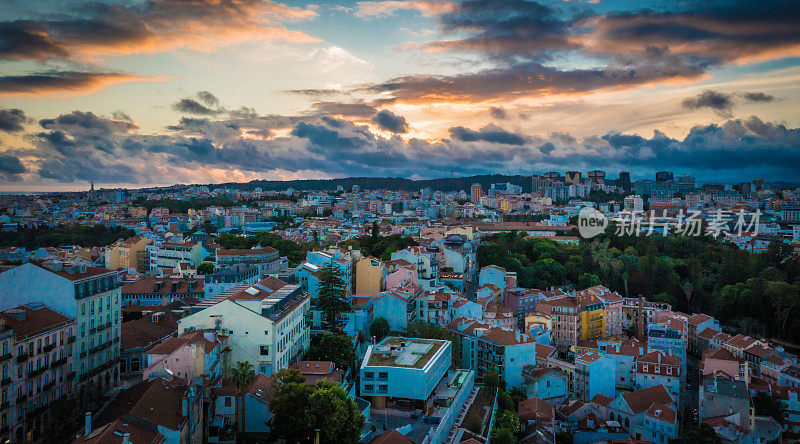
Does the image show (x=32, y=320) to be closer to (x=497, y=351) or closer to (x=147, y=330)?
(x=147, y=330)

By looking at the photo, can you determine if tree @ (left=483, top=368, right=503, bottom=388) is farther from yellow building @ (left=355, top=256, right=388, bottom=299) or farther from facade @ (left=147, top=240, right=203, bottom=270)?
facade @ (left=147, top=240, right=203, bottom=270)

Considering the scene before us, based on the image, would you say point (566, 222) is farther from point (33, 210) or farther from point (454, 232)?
point (33, 210)

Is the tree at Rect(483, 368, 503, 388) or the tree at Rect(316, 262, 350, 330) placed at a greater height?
the tree at Rect(316, 262, 350, 330)

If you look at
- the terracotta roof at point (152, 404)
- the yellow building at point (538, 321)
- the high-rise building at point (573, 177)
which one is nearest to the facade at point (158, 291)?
the terracotta roof at point (152, 404)

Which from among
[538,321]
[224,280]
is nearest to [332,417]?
[224,280]

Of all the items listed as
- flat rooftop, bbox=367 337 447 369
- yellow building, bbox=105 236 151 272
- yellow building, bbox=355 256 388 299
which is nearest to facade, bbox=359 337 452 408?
flat rooftop, bbox=367 337 447 369

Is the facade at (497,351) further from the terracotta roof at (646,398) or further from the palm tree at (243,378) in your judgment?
the palm tree at (243,378)
